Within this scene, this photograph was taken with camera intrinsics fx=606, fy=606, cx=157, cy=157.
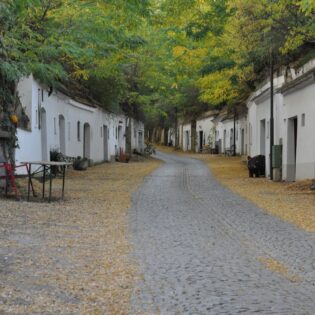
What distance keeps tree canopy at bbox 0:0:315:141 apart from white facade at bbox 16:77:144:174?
89 cm

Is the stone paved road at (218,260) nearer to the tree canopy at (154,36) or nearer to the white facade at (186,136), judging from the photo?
the tree canopy at (154,36)

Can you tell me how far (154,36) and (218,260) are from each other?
19.6m

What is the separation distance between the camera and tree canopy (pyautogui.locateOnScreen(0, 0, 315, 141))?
12.6 m

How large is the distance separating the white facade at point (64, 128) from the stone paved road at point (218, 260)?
8.53m

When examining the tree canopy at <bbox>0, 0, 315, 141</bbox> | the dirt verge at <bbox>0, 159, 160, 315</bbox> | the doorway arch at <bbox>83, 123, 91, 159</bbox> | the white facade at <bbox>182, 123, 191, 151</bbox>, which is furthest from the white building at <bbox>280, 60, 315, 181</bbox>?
the white facade at <bbox>182, 123, 191, 151</bbox>

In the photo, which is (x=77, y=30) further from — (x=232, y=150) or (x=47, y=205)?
(x=232, y=150)

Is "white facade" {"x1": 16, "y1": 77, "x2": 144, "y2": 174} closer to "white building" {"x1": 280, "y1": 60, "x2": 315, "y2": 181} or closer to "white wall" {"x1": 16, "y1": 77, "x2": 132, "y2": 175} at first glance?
"white wall" {"x1": 16, "y1": 77, "x2": 132, "y2": 175}

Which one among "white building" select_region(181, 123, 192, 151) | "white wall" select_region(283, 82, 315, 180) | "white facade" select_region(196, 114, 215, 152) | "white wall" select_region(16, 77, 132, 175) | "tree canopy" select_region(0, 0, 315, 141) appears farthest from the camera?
"white building" select_region(181, 123, 192, 151)

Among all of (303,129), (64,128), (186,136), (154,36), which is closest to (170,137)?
(186,136)

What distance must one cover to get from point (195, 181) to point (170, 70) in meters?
13.2

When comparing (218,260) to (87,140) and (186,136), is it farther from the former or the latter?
(186,136)

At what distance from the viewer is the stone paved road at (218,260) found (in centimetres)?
523

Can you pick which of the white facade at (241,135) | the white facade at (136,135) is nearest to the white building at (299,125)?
the white facade at (241,135)

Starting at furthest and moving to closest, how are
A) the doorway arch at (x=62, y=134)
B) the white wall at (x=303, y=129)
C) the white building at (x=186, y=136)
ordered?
the white building at (x=186, y=136), the doorway arch at (x=62, y=134), the white wall at (x=303, y=129)
